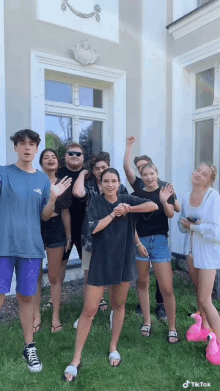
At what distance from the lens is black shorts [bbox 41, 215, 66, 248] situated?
10.3ft

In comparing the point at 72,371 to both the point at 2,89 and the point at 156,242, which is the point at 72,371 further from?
the point at 2,89

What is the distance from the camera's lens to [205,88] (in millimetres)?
5723

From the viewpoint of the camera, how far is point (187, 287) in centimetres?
475

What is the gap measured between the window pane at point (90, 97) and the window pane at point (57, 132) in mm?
452

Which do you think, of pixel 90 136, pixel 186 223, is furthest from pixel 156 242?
pixel 90 136

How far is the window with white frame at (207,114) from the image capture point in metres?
5.45

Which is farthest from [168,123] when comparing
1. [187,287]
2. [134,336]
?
[134,336]

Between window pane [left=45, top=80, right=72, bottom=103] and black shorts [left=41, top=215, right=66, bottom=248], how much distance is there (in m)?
2.75

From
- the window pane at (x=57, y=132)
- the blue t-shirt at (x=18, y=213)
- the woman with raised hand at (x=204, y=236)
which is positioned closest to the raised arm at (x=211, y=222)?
the woman with raised hand at (x=204, y=236)

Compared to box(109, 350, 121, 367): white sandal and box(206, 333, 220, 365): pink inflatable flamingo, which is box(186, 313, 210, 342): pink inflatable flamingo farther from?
box(109, 350, 121, 367): white sandal

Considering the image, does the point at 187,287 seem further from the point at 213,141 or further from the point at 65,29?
the point at 65,29

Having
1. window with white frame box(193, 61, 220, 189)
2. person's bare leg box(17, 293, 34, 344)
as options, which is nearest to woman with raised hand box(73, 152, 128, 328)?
person's bare leg box(17, 293, 34, 344)

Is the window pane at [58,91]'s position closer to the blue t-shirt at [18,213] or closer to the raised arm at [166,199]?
the blue t-shirt at [18,213]

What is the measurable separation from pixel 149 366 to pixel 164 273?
2.60 ft
